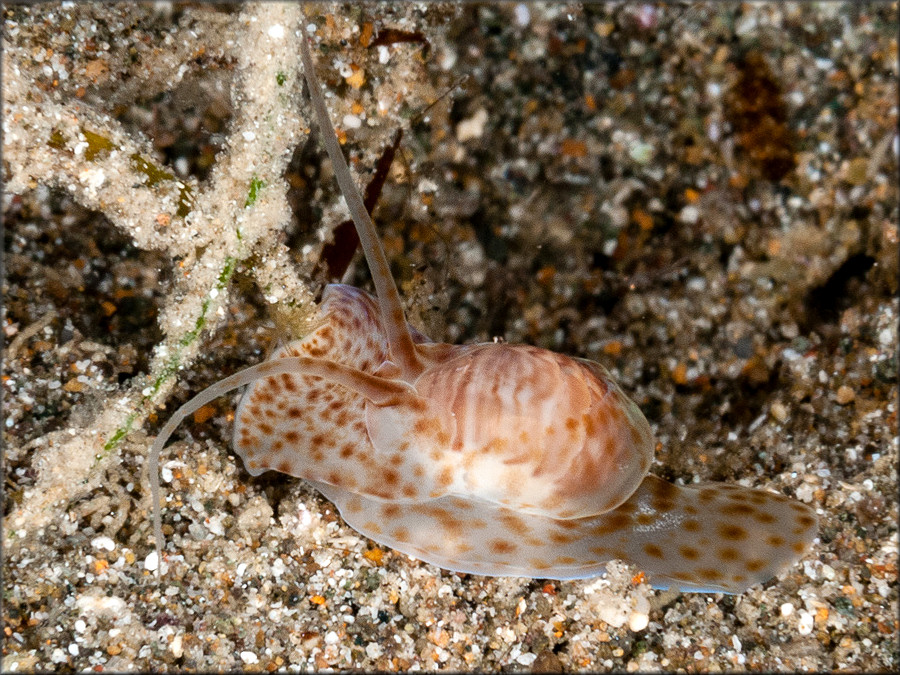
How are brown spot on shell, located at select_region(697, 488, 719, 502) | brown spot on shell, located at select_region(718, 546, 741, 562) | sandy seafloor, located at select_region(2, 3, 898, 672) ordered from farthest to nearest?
1. brown spot on shell, located at select_region(697, 488, 719, 502)
2. brown spot on shell, located at select_region(718, 546, 741, 562)
3. sandy seafloor, located at select_region(2, 3, 898, 672)

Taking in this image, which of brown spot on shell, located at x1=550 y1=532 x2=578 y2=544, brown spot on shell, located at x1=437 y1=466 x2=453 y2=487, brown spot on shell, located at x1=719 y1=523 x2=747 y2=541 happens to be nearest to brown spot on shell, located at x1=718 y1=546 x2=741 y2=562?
brown spot on shell, located at x1=719 y1=523 x2=747 y2=541

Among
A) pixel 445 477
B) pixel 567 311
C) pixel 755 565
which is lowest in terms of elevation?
pixel 755 565

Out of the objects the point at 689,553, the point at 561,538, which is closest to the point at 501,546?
the point at 561,538

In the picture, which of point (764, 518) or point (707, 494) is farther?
point (707, 494)

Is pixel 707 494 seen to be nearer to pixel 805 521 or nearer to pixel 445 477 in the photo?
pixel 805 521

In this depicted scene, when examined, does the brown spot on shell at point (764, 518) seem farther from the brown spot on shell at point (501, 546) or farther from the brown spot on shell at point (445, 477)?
the brown spot on shell at point (445, 477)

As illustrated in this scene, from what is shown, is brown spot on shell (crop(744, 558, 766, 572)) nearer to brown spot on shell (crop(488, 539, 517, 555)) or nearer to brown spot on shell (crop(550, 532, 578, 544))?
brown spot on shell (crop(550, 532, 578, 544))

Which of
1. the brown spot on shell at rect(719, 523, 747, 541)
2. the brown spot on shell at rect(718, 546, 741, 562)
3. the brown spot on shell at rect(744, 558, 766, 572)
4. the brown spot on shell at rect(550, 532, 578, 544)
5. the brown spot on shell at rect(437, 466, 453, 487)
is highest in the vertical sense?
the brown spot on shell at rect(437, 466, 453, 487)

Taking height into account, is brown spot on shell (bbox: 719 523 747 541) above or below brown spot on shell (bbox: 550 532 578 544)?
below

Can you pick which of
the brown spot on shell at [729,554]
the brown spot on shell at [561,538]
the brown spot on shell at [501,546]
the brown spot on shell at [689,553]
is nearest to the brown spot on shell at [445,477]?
the brown spot on shell at [501,546]
